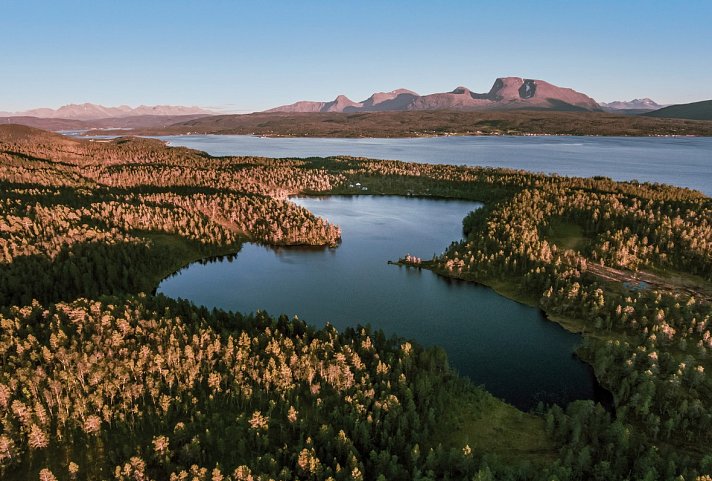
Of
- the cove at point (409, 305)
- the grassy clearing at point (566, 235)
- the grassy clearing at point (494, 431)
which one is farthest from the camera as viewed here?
the grassy clearing at point (566, 235)

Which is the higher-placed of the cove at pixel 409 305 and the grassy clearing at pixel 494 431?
the cove at pixel 409 305

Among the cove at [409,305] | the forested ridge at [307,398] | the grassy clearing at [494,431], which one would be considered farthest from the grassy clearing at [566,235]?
the grassy clearing at [494,431]

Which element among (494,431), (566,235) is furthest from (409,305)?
(566,235)

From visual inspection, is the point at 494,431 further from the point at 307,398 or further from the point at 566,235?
the point at 566,235

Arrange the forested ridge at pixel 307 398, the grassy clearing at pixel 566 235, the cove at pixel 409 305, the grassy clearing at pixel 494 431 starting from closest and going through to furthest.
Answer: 1. the forested ridge at pixel 307 398
2. the grassy clearing at pixel 494 431
3. the cove at pixel 409 305
4. the grassy clearing at pixel 566 235

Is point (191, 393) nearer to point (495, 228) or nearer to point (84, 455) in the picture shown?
point (84, 455)

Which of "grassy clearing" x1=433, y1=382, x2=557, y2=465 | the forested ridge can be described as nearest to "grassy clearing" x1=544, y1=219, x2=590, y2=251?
the forested ridge

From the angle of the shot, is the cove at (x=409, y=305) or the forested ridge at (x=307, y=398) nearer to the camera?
the forested ridge at (x=307, y=398)

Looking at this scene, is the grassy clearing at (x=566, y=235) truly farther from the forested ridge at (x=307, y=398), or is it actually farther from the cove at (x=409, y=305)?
the cove at (x=409, y=305)

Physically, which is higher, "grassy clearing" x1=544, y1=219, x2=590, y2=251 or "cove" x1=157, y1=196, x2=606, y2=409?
"grassy clearing" x1=544, y1=219, x2=590, y2=251

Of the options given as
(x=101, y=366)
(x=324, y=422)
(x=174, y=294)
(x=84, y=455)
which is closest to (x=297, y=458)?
(x=324, y=422)

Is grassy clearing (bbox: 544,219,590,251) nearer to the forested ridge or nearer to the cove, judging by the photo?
the forested ridge
